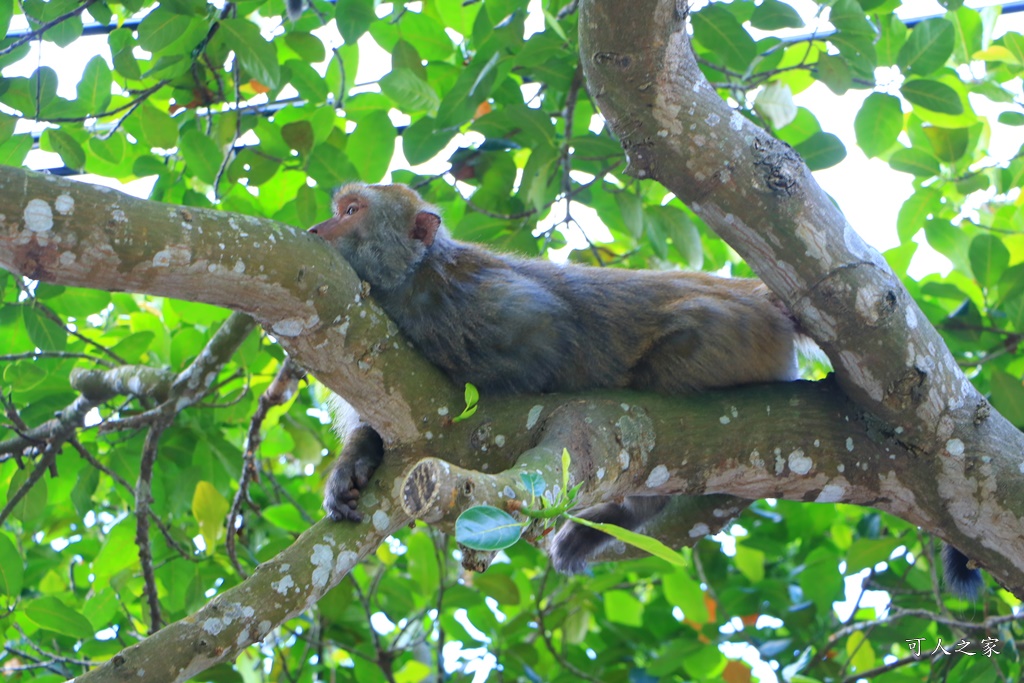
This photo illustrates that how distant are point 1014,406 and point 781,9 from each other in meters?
1.83

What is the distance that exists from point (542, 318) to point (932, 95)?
200 cm

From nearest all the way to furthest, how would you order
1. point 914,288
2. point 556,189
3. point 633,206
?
point 633,206, point 556,189, point 914,288

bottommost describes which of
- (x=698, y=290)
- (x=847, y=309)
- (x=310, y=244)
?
(x=847, y=309)

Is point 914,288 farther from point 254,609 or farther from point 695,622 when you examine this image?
point 254,609

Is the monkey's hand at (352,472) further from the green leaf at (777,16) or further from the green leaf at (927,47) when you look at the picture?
the green leaf at (927,47)

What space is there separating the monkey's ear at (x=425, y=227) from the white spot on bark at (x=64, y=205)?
1.45m

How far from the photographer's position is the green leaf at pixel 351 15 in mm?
3631

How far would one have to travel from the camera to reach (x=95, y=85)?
11.9 feet

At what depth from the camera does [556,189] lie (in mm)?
4215

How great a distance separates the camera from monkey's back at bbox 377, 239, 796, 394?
3.18m

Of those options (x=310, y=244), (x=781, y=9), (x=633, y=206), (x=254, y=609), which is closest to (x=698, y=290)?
(x=633, y=206)

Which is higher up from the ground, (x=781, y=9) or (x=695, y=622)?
(x=781, y=9)

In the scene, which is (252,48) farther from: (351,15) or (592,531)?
(592,531)

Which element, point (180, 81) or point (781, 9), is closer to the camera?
point (781, 9)
